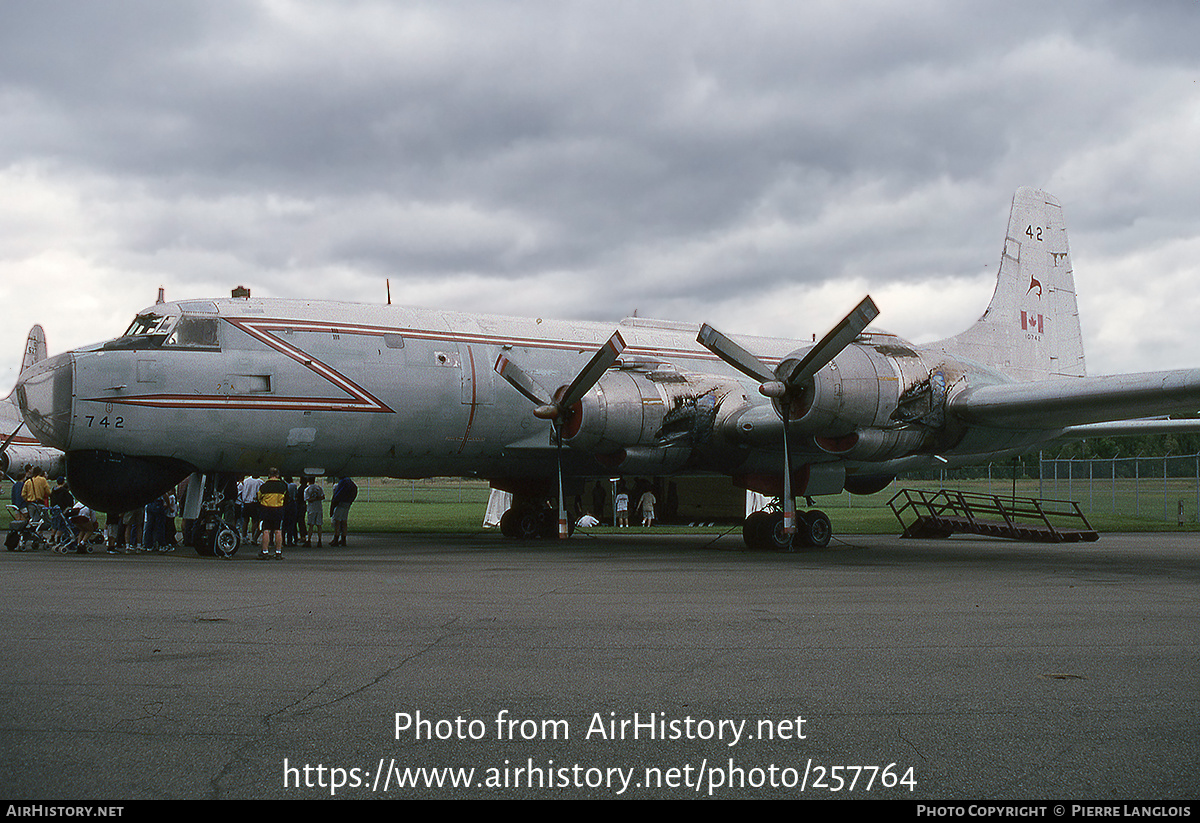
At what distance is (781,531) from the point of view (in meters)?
18.0

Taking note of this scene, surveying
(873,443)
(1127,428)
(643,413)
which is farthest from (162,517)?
(1127,428)

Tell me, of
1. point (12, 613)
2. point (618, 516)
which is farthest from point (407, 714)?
point (618, 516)

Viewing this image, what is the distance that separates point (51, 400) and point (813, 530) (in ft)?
44.5

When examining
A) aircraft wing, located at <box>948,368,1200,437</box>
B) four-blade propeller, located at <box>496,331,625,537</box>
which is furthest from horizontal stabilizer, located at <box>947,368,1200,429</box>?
four-blade propeller, located at <box>496,331,625,537</box>

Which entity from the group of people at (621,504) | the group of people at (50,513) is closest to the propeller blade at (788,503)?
the group of people at (50,513)

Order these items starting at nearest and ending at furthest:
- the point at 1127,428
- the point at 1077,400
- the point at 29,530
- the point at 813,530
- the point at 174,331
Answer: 1. the point at 1077,400
2. the point at 174,331
3. the point at 29,530
4. the point at 813,530
5. the point at 1127,428

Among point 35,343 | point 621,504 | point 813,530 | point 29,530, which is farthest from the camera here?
point 35,343

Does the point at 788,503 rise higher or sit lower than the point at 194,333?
lower

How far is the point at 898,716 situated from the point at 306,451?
1340 cm

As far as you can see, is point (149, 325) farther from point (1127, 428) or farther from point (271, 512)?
point (1127, 428)

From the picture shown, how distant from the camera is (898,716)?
188 inches

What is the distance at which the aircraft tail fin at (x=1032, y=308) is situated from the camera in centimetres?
2133

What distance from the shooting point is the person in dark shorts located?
15.6 meters

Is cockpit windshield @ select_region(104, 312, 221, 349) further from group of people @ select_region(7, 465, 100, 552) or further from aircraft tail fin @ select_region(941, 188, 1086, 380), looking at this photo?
aircraft tail fin @ select_region(941, 188, 1086, 380)
